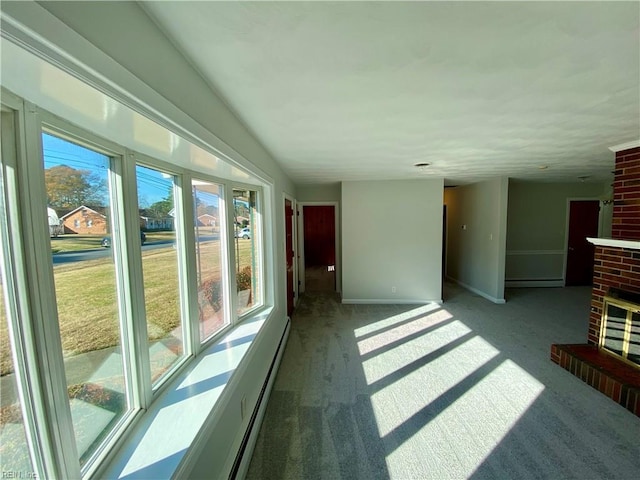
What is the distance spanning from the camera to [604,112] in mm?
1680

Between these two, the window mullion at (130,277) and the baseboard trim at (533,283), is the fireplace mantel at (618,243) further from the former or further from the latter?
the window mullion at (130,277)

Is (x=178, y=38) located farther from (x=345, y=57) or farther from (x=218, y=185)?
(x=218, y=185)

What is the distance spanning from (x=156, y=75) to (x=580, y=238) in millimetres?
7796

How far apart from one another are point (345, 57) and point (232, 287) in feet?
6.64

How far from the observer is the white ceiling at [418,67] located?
0.87 metres

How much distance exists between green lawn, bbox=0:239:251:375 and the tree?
0.24 metres

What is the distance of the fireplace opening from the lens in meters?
2.35

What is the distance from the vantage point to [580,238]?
5629 millimetres

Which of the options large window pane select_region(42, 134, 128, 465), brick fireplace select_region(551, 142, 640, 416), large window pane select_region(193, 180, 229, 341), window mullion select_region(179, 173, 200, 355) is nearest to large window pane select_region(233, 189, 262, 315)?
large window pane select_region(193, 180, 229, 341)

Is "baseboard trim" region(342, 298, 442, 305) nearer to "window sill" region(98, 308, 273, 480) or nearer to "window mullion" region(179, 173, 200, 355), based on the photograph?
"window sill" region(98, 308, 273, 480)

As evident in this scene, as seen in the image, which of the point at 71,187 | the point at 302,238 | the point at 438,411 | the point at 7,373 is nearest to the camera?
the point at 7,373

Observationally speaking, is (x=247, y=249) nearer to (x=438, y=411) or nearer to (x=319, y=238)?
(x=438, y=411)

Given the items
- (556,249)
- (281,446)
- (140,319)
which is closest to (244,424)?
(281,446)

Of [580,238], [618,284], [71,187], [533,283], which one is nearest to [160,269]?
[71,187]
